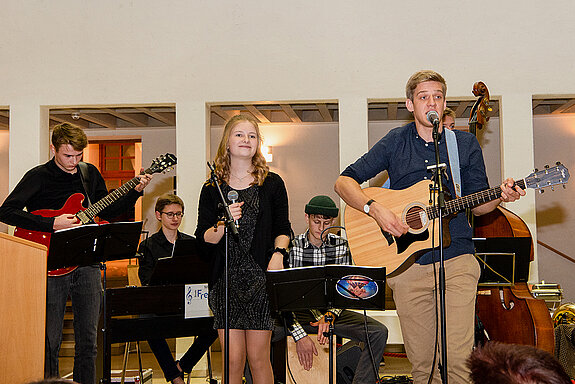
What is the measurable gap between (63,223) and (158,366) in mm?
3064

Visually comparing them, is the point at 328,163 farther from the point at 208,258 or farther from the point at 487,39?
the point at 208,258

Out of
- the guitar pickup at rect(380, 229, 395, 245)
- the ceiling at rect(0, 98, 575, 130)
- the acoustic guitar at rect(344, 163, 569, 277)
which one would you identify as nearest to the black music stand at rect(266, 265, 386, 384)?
the acoustic guitar at rect(344, 163, 569, 277)

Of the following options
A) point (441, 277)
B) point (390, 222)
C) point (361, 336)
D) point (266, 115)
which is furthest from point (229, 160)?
point (266, 115)

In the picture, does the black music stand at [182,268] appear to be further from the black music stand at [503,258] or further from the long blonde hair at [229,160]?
the black music stand at [503,258]

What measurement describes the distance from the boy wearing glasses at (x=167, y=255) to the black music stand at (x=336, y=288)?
168cm

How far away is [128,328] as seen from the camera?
4.64 metres

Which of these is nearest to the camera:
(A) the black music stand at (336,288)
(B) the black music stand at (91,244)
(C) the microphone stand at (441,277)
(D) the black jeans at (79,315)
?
(C) the microphone stand at (441,277)

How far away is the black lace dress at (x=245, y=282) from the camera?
3234 millimetres

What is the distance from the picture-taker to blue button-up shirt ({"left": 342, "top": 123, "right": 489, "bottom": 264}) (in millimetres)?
3062

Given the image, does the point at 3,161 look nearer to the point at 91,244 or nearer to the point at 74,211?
the point at 74,211

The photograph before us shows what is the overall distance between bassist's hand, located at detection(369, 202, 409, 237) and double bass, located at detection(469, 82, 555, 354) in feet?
4.63

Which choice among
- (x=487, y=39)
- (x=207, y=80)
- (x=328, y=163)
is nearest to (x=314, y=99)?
(x=207, y=80)

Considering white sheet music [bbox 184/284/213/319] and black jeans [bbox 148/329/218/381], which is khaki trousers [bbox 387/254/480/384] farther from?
black jeans [bbox 148/329/218/381]

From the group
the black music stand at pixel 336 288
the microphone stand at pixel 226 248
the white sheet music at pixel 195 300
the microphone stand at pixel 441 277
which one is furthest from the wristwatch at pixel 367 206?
the white sheet music at pixel 195 300
